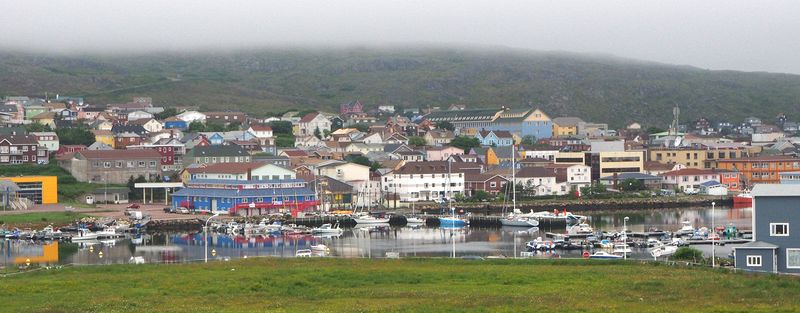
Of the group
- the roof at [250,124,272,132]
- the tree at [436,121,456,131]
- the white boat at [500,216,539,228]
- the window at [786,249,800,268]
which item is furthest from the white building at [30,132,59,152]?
the window at [786,249,800,268]

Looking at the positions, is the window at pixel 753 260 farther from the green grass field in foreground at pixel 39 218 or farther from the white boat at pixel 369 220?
the green grass field in foreground at pixel 39 218

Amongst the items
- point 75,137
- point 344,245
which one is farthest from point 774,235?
point 75,137

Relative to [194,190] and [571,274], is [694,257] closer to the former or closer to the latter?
[571,274]

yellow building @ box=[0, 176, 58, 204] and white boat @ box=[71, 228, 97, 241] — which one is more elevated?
yellow building @ box=[0, 176, 58, 204]

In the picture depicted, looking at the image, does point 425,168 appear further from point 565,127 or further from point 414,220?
point 565,127

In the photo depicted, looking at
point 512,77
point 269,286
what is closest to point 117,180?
point 269,286

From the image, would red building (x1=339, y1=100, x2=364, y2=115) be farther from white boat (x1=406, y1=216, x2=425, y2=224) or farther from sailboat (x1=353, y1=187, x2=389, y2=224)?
white boat (x1=406, y1=216, x2=425, y2=224)
